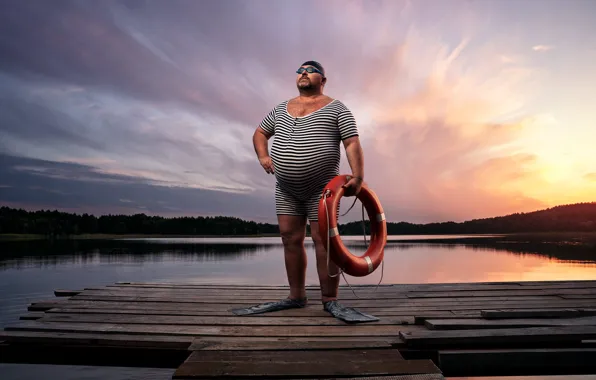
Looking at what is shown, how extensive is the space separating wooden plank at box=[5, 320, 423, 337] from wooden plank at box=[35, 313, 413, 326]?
0.09 metres

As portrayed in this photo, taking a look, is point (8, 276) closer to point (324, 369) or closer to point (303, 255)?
point (303, 255)

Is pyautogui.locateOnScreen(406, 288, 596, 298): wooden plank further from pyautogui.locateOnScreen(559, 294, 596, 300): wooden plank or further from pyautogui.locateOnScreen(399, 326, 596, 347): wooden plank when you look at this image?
pyautogui.locateOnScreen(399, 326, 596, 347): wooden plank

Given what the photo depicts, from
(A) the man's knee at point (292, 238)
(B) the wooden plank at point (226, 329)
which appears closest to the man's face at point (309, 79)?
(A) the man's knee at point (292, 238)

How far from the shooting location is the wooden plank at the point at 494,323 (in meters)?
3.27

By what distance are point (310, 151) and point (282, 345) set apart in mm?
1703

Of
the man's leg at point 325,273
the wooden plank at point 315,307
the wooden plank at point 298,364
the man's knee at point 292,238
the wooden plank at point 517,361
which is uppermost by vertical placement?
the man's knee at point 292,238

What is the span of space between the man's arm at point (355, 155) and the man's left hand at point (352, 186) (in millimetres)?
47

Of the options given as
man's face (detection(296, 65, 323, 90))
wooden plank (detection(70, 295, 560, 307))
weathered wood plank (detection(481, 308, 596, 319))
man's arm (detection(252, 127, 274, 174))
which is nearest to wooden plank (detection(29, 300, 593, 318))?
wooden plank (detection(70, 295, 560, 307))

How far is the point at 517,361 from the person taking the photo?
3.07 m

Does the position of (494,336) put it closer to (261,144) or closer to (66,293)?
(261,144)

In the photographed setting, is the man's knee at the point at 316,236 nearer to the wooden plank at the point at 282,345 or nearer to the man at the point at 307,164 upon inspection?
the man at the point at 307,164

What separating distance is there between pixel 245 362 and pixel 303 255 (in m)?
1.75

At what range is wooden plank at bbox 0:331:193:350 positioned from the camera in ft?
10.1

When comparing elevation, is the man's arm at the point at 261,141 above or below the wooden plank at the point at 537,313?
above
